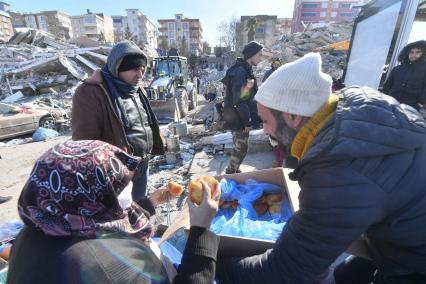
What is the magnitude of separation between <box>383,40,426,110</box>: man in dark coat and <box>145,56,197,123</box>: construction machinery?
7070 millimetres

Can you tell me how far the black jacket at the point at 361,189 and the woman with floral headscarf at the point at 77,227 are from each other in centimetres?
57

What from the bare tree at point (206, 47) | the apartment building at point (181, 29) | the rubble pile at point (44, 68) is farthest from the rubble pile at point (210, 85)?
the apartment building at point (181, 29)

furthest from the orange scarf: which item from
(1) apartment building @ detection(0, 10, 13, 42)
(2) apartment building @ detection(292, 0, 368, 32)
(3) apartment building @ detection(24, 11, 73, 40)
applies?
(3) apartment building @ detection(24, 11, 73, 40)

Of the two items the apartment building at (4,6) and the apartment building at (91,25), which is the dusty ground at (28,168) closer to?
the apartment building at (91,25)

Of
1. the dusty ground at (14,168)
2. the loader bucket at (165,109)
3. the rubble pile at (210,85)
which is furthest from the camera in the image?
the rubble pile at (210,85)

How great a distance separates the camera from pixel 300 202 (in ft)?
3.45

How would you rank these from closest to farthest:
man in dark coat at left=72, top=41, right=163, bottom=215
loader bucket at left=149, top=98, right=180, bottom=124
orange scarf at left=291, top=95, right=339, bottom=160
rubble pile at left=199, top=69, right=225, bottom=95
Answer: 1. orange scarf at left=291, top=95, right=339, bottom=160
2. man in dark coat at left=72, top=41, right=163, bottom=215
3. loader bucket at left=149, top=98, right=180, bottom=124
4. rubble pile at left=199, top=69, right=225, bottom=95

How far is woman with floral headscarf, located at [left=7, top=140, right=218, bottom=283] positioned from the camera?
2.67ft

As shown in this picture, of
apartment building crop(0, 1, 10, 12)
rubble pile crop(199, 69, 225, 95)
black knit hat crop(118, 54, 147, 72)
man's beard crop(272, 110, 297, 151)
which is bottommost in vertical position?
rubble pile crop(199, 69, 225, 95)

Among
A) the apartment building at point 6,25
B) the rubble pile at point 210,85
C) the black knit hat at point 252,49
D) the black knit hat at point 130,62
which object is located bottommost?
the rubble pile at point 210,85

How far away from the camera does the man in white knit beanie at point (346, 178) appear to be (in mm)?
887

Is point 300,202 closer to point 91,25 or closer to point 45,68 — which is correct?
point 45,68

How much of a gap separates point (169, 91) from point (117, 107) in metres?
8.57

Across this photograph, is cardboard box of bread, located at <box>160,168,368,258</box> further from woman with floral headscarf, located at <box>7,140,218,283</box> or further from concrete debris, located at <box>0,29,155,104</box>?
concrete debris, located at <box>0,29,155,104</box>
